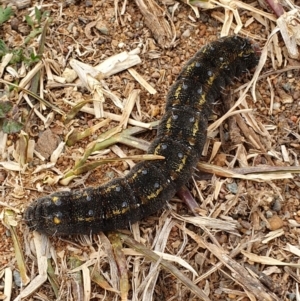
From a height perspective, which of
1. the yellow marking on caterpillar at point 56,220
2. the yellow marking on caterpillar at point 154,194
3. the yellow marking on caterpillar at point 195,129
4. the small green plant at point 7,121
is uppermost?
the small green plant at point 7,121

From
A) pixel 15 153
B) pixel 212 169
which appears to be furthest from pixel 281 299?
pixel 15 153

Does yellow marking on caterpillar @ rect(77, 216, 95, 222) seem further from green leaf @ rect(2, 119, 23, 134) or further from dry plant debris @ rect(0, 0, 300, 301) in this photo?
green leaf @ rect(2, 119, 23, 134)

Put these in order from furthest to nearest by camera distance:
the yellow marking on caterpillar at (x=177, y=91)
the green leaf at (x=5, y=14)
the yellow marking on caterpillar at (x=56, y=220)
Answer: the green leaf at (x=5, y=14) < the yellow marking on caterpillar at (x=177, y=91) < the yellow marking on caterpillar at (x=56, y=220)

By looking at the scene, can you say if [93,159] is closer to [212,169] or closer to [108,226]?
[108,226]

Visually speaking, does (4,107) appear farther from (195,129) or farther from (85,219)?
(195,129)

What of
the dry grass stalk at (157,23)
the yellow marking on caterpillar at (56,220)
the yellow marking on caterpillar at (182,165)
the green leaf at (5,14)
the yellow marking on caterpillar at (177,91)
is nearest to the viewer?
the yellow marking on caterpillar at (56,220)

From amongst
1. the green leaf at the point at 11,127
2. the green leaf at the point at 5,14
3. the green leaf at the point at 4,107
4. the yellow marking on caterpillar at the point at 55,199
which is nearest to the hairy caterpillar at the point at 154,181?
the yellow marking on caterpillar at the point at 55,199

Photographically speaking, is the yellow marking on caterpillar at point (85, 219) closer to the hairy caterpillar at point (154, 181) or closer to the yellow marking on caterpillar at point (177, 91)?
the hairy caterpillar at point (154, 181)

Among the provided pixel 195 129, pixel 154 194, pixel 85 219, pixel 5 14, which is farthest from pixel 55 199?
pixel 5 14

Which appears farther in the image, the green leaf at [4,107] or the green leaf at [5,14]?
the green leaf at [5,14]
